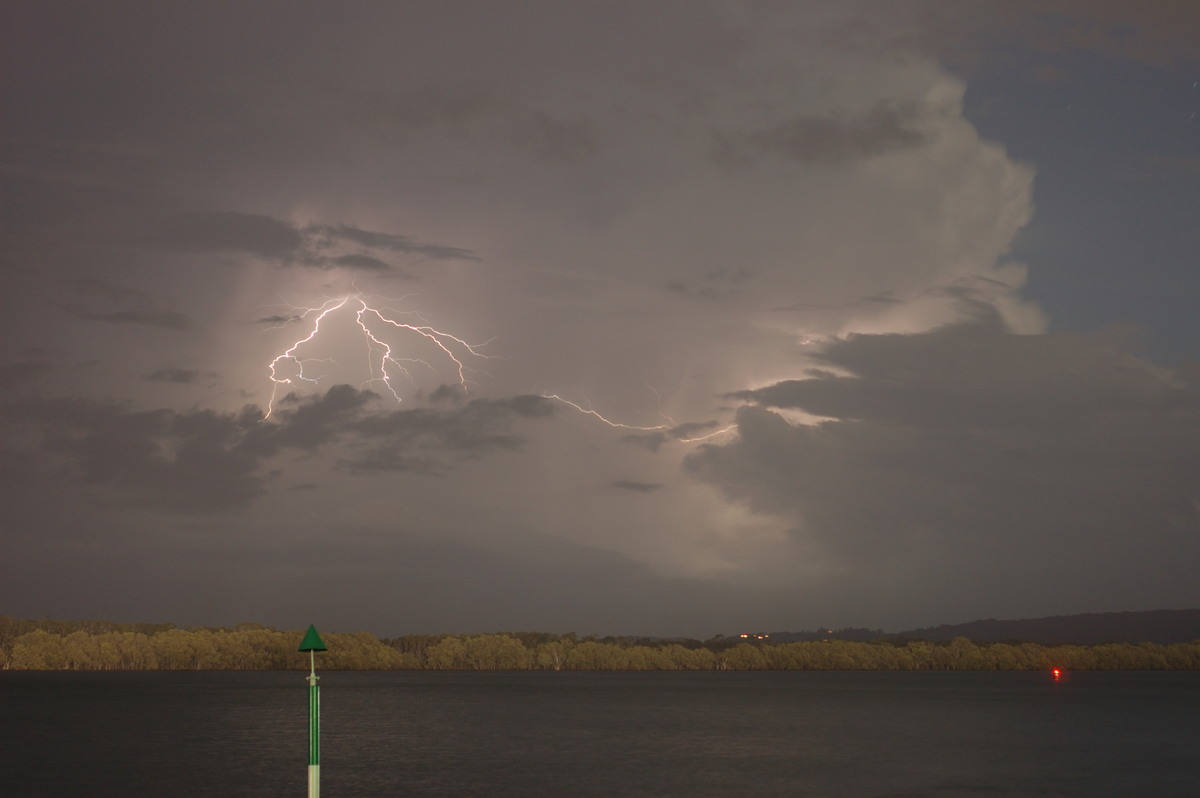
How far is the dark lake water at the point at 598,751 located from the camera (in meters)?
44.9

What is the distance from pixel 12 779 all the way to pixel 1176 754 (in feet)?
187

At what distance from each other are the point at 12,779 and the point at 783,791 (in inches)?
1241

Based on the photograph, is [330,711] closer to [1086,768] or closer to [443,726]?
[443,726]

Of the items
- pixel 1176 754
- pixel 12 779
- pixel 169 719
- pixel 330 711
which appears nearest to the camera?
pixel 12 779

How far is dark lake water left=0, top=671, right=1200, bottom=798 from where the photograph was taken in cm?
4494

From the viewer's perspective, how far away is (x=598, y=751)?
61.4 meters

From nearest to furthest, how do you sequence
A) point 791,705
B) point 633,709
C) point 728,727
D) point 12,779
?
point 12,779, point 728,727, point 633,709, point 791,705

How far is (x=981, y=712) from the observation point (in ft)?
357

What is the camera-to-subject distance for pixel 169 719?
91.4 metres

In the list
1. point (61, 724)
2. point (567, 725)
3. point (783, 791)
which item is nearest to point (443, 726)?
point (567, 725)

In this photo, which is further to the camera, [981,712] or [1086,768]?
[981,712]

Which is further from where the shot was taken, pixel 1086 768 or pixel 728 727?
pixel 728 727

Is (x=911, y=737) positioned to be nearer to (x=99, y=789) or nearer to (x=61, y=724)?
(x=99, y=789)

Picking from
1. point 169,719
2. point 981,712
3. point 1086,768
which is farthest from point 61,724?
point 981,712
